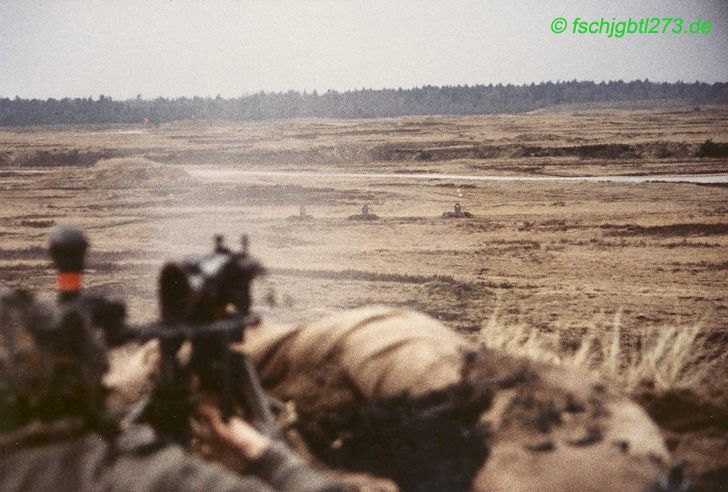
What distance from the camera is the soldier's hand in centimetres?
197

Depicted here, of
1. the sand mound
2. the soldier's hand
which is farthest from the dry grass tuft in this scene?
the sand mound

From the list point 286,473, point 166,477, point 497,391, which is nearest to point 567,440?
point 497,391

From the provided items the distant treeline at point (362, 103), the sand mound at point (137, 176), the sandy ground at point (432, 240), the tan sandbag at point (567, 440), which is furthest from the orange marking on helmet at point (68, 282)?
the distant treeline at point (362, 103)

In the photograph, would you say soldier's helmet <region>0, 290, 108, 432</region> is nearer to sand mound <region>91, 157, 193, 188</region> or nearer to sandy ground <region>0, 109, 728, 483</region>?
sandy ground <region>0, 109, 728, 483</region>

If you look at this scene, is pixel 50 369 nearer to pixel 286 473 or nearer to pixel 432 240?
pixel 286 473

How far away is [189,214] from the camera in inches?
558

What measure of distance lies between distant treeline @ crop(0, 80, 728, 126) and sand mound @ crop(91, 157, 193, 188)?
53.3 meters

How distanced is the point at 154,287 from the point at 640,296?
658 cm

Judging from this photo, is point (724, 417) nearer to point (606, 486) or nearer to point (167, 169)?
point (606, 486)

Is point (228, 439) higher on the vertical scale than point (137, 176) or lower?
higher

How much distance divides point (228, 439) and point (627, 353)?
5.10 metres

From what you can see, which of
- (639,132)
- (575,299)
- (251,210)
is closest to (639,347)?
(575,299)

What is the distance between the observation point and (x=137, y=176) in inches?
808

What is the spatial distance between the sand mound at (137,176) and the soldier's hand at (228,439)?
1764 centimetres
